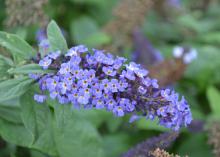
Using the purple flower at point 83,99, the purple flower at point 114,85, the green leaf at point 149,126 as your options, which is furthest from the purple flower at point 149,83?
the green leaf at point 149,126

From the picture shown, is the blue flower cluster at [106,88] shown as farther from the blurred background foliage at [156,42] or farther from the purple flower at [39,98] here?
the blurred background foliage at [156,42]

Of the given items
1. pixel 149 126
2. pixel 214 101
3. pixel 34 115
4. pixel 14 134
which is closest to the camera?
pixel 34 115

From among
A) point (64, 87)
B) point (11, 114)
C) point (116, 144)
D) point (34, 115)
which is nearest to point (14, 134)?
point (11, 114)

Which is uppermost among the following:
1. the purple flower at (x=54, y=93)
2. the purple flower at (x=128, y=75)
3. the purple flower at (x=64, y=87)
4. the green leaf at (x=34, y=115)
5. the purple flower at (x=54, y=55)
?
the purple flower at (x=54, y=55)

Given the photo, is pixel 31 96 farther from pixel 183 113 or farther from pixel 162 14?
pixel 162 14

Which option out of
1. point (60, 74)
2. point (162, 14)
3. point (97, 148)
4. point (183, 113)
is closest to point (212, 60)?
point (162, 14)

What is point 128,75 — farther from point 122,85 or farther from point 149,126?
point 149,126
